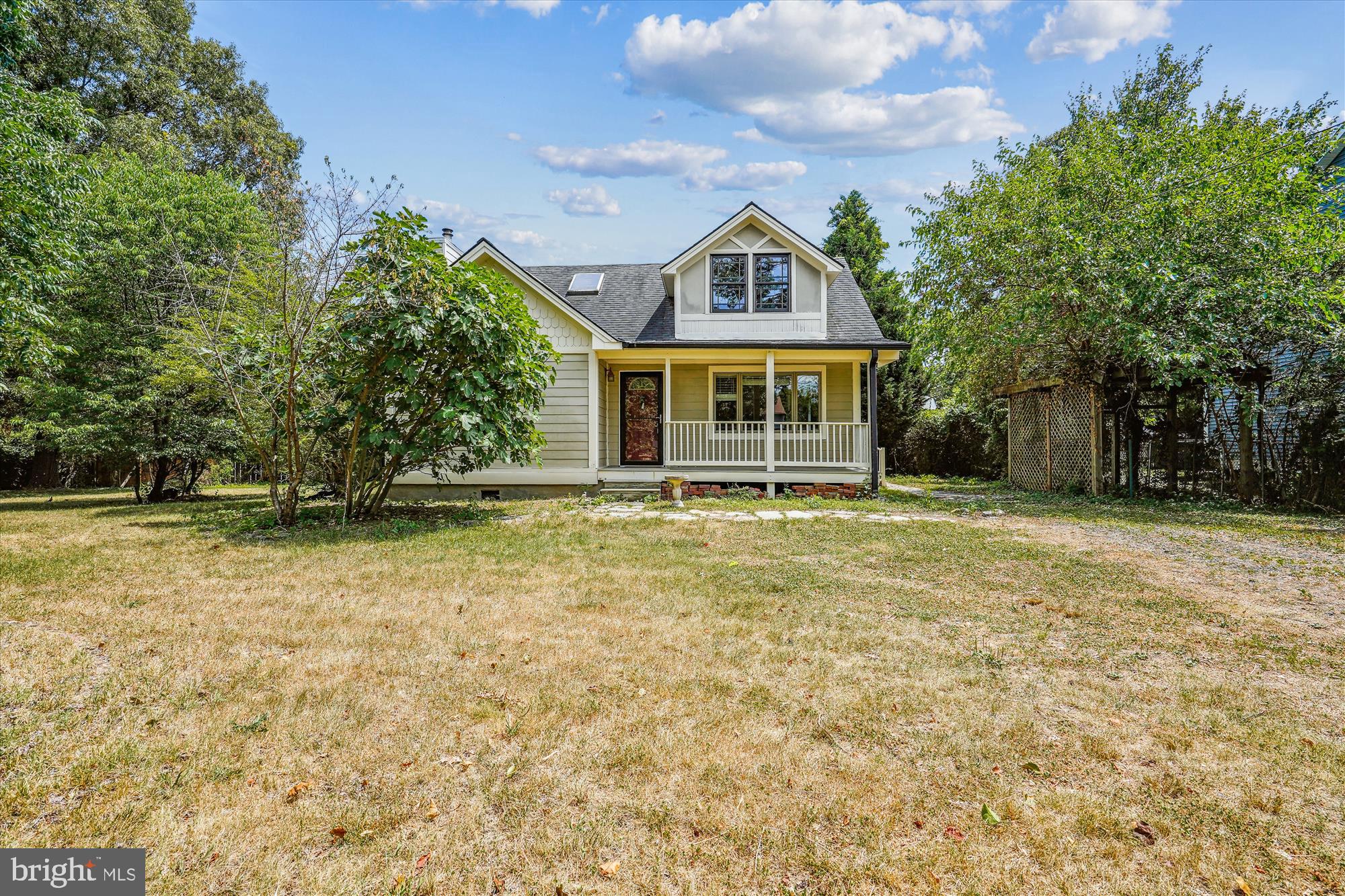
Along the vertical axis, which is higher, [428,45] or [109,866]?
[428,45]

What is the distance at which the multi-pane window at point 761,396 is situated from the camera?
48.1 ft

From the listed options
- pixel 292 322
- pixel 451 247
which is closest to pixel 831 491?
pixel 451 247

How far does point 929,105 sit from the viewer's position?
1677 centimetres

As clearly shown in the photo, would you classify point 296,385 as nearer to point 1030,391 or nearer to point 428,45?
point 428,45

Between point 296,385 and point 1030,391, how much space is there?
1572 centimetres

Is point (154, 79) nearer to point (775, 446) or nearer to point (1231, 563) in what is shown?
point (775, 446)

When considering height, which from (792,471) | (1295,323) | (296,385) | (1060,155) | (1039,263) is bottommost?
(792,471)

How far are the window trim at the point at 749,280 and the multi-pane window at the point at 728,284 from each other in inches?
0.9

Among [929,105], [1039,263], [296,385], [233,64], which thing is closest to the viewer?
[296,385]

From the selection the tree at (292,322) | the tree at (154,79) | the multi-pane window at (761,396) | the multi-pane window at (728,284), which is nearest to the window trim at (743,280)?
the multi-pane window at (728,284)

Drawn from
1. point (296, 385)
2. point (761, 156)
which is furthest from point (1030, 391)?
point (296, 385)

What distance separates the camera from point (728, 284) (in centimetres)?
1361

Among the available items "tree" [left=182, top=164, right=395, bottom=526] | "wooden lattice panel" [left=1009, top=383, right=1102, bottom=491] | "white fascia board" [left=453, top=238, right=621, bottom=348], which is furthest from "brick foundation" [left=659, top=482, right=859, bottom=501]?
"tree" [left=182, top=164, right=395, bottom=526]

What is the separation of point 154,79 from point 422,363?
23683 mm
